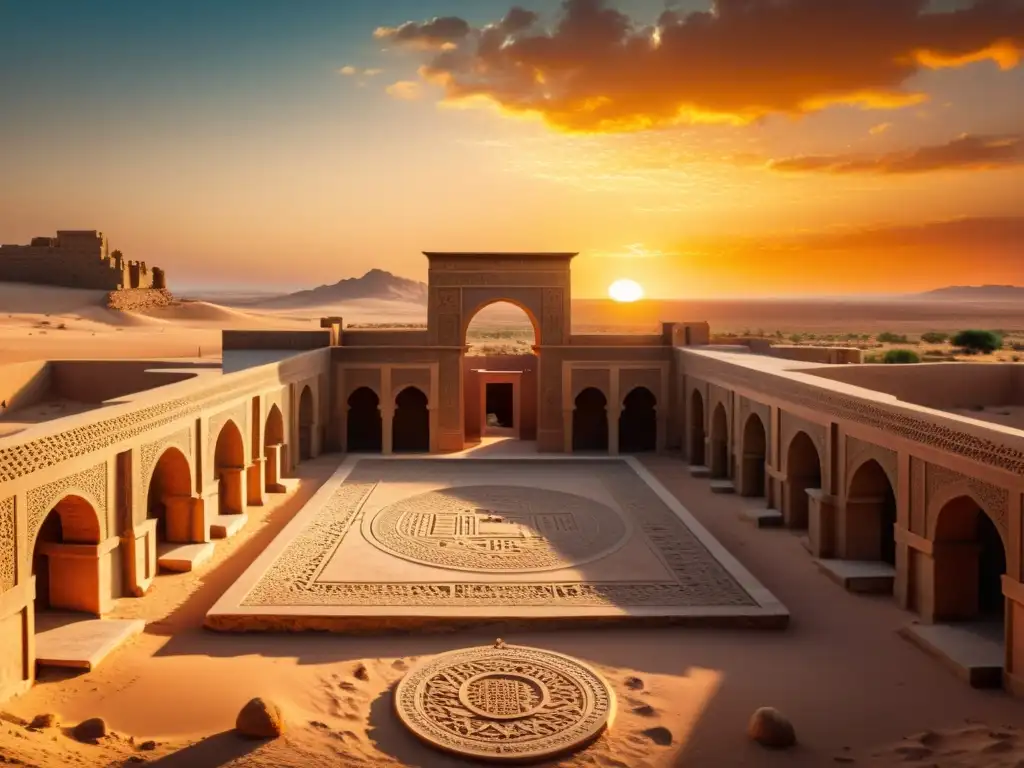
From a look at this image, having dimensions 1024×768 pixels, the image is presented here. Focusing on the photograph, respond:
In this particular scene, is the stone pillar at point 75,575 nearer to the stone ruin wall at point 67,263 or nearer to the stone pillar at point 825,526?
the stone pillar at point 825,526

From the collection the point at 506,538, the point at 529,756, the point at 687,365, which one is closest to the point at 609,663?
the point at 529,756

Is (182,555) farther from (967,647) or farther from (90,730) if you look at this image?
(967,647)

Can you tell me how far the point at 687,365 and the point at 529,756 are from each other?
54.4 ft

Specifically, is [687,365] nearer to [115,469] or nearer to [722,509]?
[722,509]

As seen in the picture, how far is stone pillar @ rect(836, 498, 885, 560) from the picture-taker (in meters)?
13.8

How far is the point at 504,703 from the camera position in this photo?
871 centimetres

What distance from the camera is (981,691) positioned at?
9289 millimetres

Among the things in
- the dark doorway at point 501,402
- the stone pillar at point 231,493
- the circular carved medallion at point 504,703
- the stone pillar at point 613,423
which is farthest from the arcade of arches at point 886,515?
the dark doorway at point 501,402

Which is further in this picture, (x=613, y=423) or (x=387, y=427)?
(x=613, y=423)

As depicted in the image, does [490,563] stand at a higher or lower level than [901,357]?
lower

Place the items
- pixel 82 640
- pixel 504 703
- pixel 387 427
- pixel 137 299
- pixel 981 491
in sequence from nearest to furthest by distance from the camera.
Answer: pixel 504 703
pixel 981 491
pixel 82 640
pixel 387 427
pixel 137 299

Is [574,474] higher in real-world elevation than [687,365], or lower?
lower

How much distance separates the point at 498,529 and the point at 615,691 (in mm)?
6505

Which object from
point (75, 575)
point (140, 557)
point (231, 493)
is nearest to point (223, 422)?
point (231, 493)
